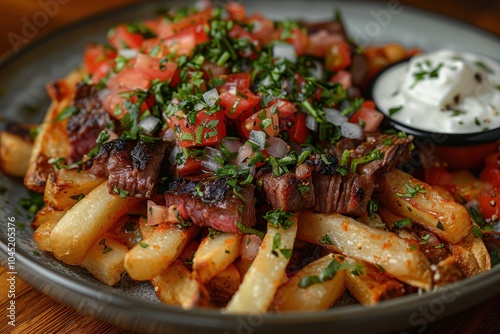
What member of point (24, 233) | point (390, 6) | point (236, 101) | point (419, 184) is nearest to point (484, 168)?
point (419, 184)

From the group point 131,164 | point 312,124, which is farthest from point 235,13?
point 131,164

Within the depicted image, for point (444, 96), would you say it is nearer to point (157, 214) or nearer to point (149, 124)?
point (149, 124)

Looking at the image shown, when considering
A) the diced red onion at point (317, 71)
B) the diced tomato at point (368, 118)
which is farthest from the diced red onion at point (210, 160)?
the diced red onion at point (317, 71)

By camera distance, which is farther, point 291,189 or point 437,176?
point 437,176

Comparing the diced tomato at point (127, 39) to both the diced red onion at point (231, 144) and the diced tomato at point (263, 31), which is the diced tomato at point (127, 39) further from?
the diced red onion at point (231, 144)

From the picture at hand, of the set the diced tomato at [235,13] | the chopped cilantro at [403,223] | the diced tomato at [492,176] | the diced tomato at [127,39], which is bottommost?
the diced tomato at [492,176]

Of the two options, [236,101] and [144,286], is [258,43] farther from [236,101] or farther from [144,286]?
[144,286]

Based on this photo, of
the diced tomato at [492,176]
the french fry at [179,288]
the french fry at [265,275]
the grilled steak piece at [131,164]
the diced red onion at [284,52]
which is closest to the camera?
the french fry at [265,275]
